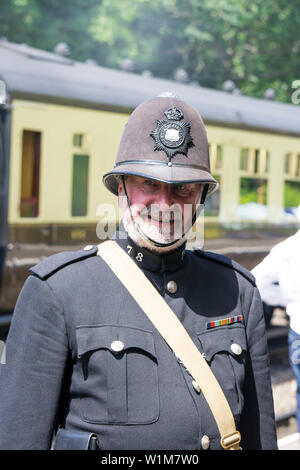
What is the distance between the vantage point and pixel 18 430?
1757 millimetres

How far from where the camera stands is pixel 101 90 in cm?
742

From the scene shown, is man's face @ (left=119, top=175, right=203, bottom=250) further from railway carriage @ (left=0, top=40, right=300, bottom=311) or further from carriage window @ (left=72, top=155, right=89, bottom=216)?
carriage window @ (left=72, top=155, right=89, bottom=216)

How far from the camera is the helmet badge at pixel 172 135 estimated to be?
1999 millimetres

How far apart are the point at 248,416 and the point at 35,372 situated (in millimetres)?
678

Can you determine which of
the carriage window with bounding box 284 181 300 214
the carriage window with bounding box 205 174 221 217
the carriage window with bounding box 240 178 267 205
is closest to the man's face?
the carriage window with bounding box 205 174 221 217

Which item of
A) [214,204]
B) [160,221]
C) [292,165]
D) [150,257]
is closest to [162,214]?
[160,221]

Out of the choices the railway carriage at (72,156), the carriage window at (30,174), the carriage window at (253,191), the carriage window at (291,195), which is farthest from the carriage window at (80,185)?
the carriage window at (291,195)

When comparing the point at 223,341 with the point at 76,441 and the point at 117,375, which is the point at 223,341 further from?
the point at 76,441

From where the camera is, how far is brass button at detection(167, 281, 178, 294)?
2.04m

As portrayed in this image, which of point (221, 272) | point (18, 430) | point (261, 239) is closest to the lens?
point (18, 430)

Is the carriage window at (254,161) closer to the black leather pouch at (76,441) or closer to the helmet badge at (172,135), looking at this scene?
the helmet badge at (172,135)

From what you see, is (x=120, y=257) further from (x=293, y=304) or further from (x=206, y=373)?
(x=293, y=304)

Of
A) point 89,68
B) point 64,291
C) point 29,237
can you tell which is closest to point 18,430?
point 64,291

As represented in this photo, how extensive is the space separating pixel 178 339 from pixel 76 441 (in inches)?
15.5
